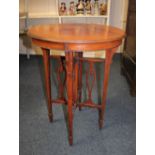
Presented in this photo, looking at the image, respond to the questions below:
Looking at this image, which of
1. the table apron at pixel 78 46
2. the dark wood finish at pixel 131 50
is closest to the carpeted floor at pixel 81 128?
the dark wood finish at pixel 131 50

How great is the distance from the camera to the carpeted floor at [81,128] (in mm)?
1345

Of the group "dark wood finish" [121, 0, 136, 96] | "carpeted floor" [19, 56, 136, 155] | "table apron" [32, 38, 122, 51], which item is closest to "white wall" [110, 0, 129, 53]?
"dark wood finish" [121, 0, 136, 96]

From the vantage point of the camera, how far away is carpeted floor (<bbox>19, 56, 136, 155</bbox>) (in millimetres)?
1345

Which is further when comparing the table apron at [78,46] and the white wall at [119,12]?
the white wall at [119,12]

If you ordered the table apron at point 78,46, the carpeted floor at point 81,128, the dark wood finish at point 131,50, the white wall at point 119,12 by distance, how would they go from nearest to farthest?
the table apron at point 78,46, the carpeted floor at point 81,128, the dark wood finish at point 131,50, the white wall at point 119,12

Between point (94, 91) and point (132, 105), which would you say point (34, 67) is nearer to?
point (94, 91)

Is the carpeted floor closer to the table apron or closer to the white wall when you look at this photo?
the table apron

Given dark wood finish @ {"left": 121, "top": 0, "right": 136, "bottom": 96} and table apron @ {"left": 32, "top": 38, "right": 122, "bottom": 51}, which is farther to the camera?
dark wood finish @ {"left": 121, "top": 0, "right": 136, "bottom": 96}

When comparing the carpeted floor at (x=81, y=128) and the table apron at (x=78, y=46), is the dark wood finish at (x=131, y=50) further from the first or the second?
the table apron at (x=78, y=46)

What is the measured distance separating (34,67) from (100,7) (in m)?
1.40

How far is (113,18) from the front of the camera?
3.29 meters
